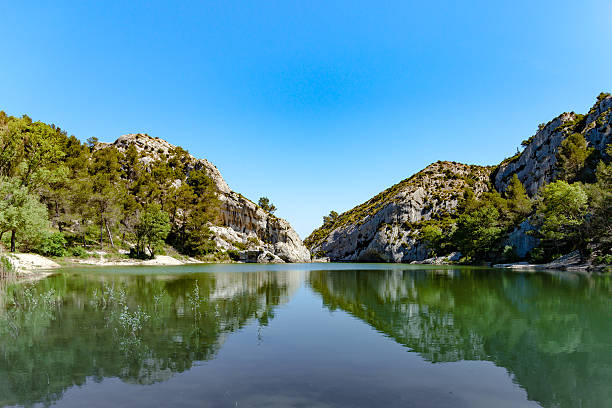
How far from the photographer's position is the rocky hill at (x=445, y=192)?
346ft

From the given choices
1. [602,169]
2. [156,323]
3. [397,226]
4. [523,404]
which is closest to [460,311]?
[523,404]

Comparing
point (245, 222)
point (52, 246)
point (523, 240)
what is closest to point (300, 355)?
point (52, 246)

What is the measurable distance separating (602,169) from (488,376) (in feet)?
282

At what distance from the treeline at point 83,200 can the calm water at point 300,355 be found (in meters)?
41.4

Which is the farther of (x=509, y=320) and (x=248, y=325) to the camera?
(x=509, y=320)

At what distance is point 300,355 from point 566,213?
77201 millimetres

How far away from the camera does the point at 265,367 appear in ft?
33.4

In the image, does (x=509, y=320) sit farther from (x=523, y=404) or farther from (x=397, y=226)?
(x=397, y=226)

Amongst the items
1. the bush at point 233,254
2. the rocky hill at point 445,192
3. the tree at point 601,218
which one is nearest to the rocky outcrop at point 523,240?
the rocky hill at point 445,192

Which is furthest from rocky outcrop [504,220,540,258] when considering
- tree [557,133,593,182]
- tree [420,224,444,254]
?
tree [420,224,444,254]

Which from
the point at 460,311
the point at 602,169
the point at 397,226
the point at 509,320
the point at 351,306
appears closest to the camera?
the point at 509,320

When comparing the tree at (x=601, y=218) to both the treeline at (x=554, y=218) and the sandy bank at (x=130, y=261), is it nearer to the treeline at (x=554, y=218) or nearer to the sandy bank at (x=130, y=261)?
the treeline at (x=554, y=218)

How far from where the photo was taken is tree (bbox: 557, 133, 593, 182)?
9644 centimetres

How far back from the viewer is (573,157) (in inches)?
3831
